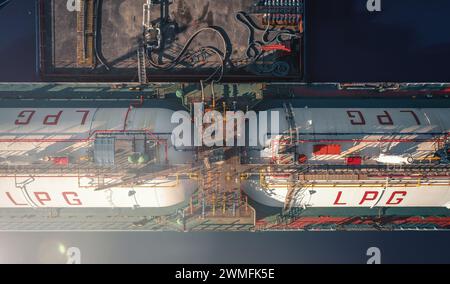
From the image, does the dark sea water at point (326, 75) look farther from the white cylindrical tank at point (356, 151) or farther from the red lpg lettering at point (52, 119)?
the red lpg lettering at point (52, 119)

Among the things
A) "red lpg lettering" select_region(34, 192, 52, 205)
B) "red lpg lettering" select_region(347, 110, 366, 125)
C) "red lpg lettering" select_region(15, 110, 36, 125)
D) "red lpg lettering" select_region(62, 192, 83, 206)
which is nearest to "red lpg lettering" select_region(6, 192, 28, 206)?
"red lpg lettering" select_region(34, 192, 52, 205)

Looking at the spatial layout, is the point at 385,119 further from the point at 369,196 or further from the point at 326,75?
the point at 326,75

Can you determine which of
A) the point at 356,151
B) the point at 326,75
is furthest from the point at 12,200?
the point at 326,75

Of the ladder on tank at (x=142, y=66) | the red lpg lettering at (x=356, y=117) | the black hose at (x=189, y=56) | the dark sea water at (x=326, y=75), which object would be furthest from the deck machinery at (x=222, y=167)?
the dark sea water at (x=326, y=75)

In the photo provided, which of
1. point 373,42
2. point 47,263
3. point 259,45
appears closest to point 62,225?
point 47,263

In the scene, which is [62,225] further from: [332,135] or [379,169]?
[379,169]

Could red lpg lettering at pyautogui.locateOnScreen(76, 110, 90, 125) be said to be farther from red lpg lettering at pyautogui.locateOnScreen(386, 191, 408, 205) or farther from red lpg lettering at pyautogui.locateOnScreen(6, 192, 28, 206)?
red lpg lettering at pyautogui.locateOnScreen(386, 191, 408, 205)
